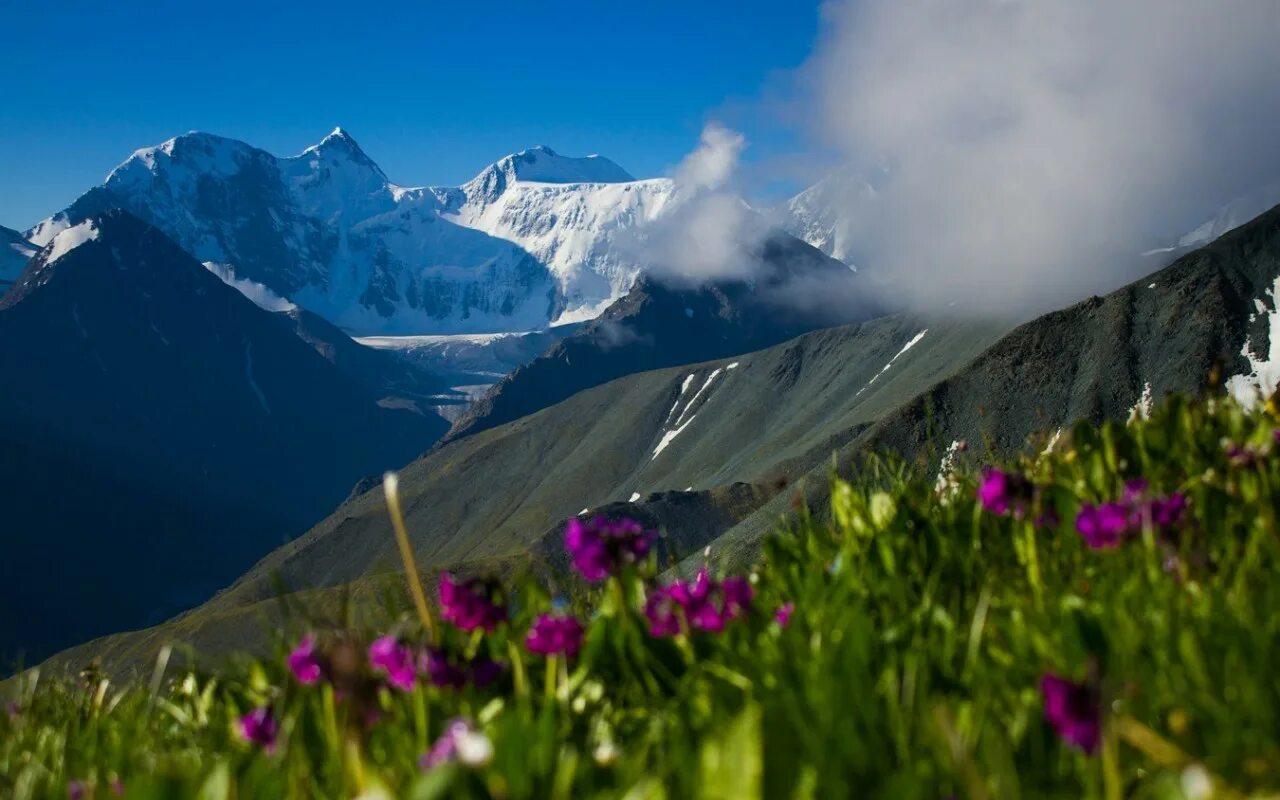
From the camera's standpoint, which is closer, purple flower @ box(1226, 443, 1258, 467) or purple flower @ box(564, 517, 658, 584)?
purple flower @ box(564, 517, 658, 584)

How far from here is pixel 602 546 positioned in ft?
14.1

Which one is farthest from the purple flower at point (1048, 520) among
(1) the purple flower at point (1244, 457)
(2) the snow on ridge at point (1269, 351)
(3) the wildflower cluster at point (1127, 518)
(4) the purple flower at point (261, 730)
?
(2) the snow on ridge at point (1269, 351)

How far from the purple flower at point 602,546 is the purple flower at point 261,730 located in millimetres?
1294

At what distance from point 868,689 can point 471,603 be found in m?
1.71

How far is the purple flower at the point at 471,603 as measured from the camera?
412cm

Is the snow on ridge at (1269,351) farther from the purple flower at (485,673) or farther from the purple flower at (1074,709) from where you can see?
the purple flower at (1074,709)

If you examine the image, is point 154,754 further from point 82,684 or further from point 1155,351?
point 1155,351

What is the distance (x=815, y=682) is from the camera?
10.0 ft

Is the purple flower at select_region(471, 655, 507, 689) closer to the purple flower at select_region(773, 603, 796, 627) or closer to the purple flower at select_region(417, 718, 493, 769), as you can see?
the purple flower at select_region(417, 718, 493, 769)

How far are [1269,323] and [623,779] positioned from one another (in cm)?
13638

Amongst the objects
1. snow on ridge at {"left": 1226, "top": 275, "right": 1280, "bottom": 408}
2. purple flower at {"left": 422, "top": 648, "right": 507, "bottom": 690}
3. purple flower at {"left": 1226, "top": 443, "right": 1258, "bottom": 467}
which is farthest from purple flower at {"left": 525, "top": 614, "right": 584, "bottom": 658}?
snow on ridge at {"left": 1226, "top": 275, "right": 1280, "bottom": 408}

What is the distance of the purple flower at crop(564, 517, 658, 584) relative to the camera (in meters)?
4.31

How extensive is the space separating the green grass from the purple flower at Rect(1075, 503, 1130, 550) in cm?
10

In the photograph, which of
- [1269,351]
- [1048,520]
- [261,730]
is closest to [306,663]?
[261,730]
